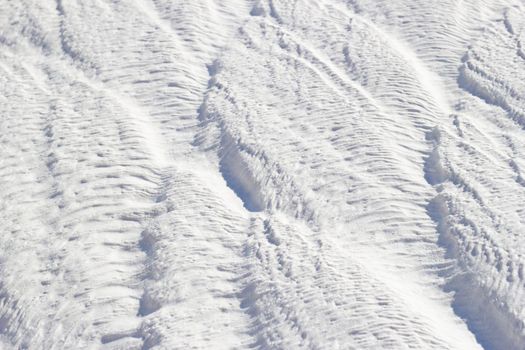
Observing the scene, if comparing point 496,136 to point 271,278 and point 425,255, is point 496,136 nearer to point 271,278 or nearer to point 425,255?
point 425,255

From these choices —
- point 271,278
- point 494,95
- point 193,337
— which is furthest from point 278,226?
point 494,95

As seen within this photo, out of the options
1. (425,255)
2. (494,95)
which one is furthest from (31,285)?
(494,95)

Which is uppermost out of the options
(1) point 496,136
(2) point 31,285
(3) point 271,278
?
(1) point 496,136

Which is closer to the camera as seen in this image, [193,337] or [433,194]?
[193,337]

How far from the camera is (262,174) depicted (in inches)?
47.1

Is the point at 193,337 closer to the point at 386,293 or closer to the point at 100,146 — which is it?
the point at 386,293

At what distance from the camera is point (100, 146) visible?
4.12 ft

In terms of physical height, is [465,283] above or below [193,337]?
above

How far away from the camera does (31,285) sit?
3.46 feet

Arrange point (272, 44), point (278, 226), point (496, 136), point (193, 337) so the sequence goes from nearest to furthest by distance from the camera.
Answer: point (193, 337) → point (278, 226) → point (496, 136) → point (272, 44)

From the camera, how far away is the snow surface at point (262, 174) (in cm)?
100

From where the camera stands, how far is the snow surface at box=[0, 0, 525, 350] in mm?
1001

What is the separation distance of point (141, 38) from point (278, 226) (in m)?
0.53

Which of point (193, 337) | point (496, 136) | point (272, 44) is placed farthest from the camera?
point (272, 44)
